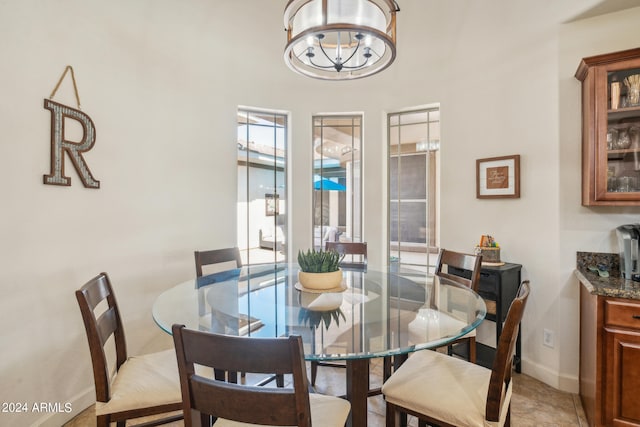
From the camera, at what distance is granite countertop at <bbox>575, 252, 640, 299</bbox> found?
5.63 ft

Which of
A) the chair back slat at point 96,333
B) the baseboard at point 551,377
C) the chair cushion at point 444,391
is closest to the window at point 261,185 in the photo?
the chair back slat at point 96,333

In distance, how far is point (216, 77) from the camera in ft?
10.0

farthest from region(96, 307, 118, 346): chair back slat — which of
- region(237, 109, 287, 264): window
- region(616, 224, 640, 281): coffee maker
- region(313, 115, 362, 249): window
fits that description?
region(616, 224, 640, 281): coffee maker

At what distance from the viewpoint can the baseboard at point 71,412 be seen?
5.93 feet

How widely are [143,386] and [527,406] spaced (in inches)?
88.9

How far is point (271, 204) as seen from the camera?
3.54 meters

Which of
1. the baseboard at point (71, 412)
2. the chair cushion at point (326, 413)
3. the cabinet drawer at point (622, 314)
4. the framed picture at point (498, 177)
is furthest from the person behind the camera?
the framed picture at point (498, 177)

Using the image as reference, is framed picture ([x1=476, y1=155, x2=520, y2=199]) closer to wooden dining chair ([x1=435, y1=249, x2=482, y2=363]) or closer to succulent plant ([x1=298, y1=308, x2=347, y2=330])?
wooden dining chair ([x1=435, y1=249, x2=482, y2=363])

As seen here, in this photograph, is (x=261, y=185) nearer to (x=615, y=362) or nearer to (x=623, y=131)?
(x=623, y=131)

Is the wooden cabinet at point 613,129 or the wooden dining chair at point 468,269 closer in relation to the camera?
the wooden cabinet at point 613,129

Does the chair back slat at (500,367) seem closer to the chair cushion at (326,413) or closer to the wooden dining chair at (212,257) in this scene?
the chair cushion at (326,413)

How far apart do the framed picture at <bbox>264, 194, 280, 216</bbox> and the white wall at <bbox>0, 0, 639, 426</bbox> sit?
428 millimetres

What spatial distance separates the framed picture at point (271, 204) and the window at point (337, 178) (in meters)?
0.41

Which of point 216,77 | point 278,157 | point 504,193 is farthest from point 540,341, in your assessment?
point 216,77
